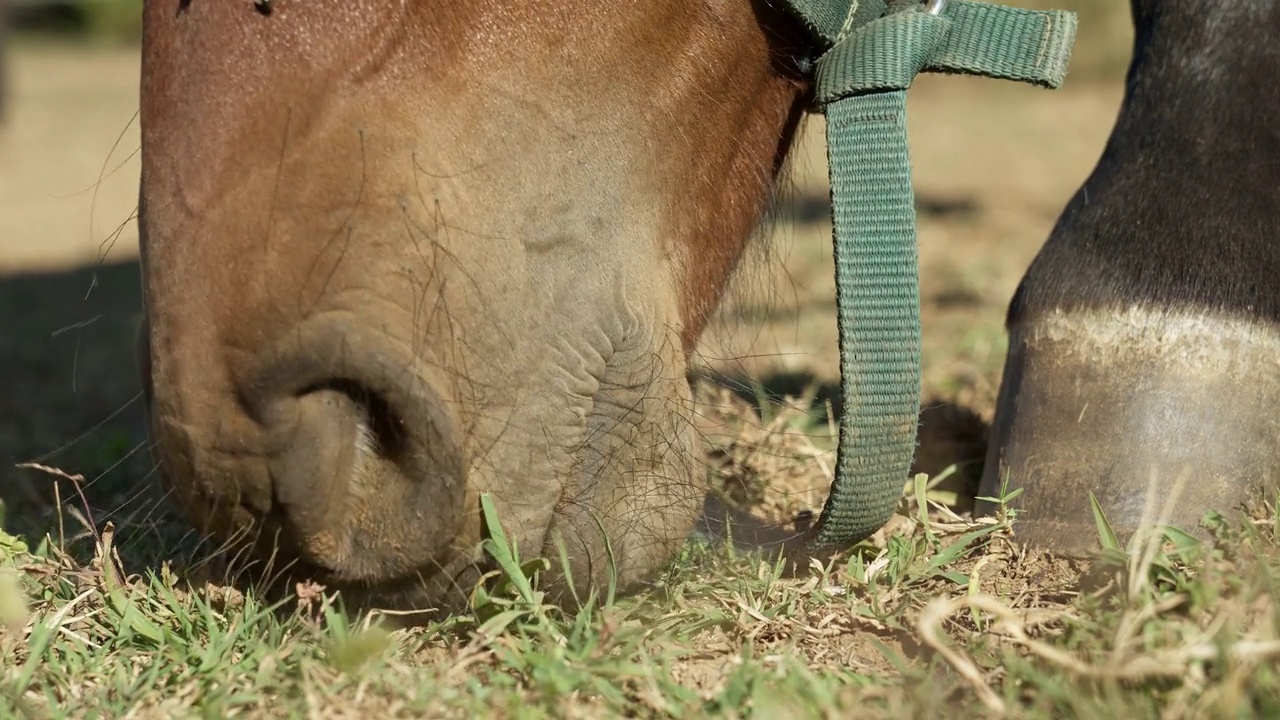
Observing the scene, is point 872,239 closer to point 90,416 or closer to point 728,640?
point 728,640

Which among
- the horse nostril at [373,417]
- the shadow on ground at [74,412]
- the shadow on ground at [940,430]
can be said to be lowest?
the shadow on ground at [74,412]

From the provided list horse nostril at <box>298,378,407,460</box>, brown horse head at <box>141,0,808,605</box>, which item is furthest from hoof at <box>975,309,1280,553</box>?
horse nostril at <box>298,378,407,460</box>

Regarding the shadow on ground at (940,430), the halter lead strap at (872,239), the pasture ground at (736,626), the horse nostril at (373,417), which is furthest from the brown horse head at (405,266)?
the shadow on ground at (940,430)

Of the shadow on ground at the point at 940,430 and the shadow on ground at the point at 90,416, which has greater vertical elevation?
the shadow on ground at the point at 940,430

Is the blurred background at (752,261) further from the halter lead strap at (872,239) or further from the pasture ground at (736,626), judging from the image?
the halter lead strap at (872,239)

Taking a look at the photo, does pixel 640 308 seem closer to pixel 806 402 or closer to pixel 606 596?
pixel 606 596

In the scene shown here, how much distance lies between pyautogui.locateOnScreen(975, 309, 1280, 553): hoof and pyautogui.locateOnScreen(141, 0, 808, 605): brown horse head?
0.56m

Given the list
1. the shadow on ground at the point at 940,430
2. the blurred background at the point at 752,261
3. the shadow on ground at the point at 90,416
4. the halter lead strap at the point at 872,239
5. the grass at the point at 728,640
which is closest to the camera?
the grass at the point at 728,640

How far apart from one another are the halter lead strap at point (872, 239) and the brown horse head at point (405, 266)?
8.4 inches

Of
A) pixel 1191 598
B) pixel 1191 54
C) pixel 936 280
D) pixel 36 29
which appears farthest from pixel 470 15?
pixel 36 29

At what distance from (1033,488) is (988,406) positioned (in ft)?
2.52

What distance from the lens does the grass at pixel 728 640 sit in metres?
1.17

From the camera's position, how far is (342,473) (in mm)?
1262

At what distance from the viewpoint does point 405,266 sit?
1.26m
